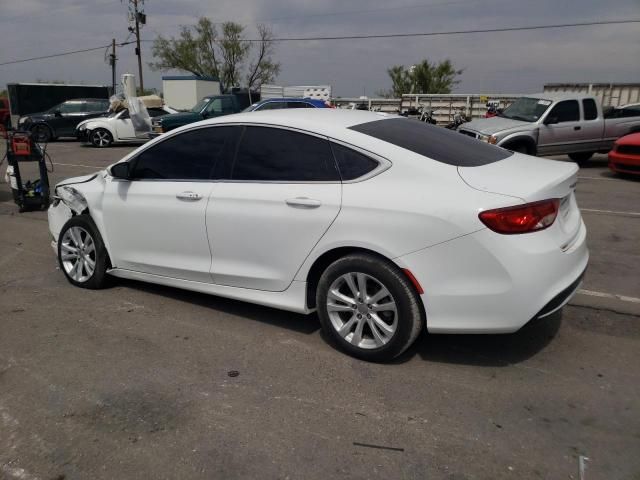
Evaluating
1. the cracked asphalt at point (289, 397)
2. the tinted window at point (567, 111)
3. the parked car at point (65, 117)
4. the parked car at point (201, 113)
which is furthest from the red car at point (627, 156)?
the parked car at point (65, 117)

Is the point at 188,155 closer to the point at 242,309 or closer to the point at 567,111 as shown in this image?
the point at 242,309

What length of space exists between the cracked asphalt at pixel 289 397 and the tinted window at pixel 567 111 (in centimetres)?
817

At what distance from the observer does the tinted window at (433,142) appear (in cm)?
356

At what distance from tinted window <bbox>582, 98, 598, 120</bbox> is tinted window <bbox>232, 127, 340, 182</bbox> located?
10729 millimetres

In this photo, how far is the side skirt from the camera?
3770 mm

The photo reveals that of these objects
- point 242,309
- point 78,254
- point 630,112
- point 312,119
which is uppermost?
point 312,119

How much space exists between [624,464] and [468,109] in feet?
86.0

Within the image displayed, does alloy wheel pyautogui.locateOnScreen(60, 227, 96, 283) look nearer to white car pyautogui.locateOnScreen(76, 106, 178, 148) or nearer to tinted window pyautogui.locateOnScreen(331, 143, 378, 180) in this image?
tinted window pyautogui.locateOnScreen(331, 143, 378, 180)

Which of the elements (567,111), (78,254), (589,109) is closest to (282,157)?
Answer: (78,254)

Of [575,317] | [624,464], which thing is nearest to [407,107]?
[575,317]

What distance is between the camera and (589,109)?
12.4m

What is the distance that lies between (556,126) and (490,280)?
1002cm

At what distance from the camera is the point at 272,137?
12.8 feet

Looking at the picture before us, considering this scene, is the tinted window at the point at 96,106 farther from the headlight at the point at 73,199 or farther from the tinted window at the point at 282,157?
the tinted window at the point at 282,157
